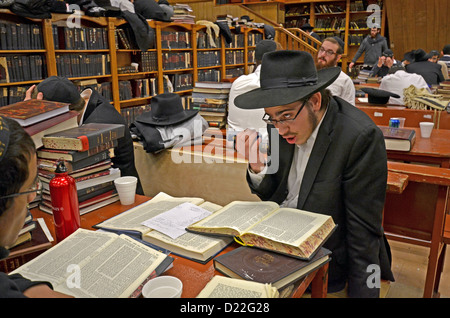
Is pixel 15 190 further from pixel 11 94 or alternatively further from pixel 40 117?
pixel 11 94

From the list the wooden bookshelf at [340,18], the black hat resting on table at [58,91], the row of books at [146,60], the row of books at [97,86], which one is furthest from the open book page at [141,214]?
the wooden bookshelf at [340,18]

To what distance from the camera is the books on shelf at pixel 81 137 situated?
4.94 ft

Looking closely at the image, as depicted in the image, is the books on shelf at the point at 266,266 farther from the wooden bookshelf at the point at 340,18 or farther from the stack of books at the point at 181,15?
the wooden bookshelf at the point at 340,18

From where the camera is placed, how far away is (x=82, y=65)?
442 centimetres

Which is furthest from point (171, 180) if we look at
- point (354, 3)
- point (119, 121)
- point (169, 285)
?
point (354, 3)

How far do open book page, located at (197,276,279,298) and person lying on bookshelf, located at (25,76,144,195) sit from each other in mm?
1305

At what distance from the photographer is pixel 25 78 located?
3863mm

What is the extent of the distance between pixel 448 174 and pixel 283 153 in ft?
3.13

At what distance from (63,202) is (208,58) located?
5.93 m

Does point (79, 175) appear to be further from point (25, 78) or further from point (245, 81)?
point (25, 78)

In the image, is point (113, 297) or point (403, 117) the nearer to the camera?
point (113, 297)

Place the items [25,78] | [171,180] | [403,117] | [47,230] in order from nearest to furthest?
[47,230] → [171,180] → [403,117] → [25,78]

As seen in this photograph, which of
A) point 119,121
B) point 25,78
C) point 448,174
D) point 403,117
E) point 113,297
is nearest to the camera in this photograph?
point 113,297

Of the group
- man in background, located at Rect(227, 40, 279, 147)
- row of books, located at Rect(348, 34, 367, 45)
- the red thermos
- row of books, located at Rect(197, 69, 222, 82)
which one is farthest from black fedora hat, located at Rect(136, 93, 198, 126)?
row of books, located at Rect(348, 34, 367, 45)
